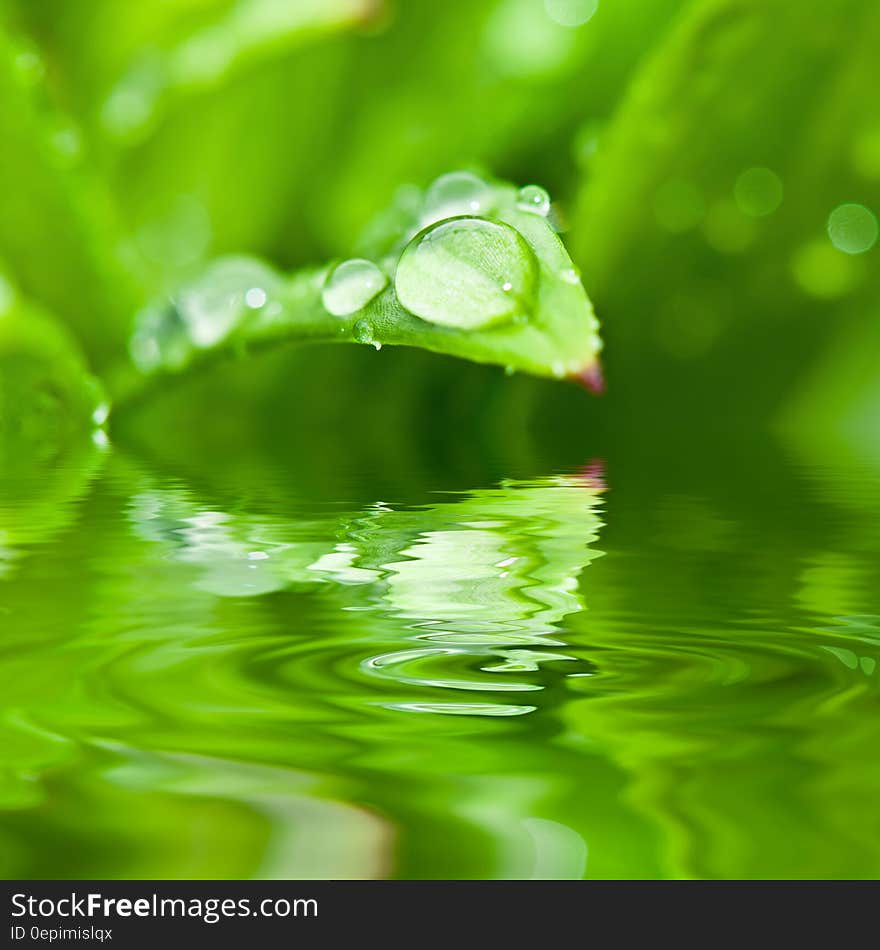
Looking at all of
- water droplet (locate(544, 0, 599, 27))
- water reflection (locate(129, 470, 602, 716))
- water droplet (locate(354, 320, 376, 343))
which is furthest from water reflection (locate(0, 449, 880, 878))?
water droplet (locate(544, 0, 599, 27))

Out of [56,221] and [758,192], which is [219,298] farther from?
[758,192]

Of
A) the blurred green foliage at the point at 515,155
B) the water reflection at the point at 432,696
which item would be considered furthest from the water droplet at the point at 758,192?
the water reflection at the point at 432,696

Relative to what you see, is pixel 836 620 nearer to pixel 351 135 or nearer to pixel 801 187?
pixel 801 187

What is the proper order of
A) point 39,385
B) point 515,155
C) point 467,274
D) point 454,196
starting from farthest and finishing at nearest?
point 515,155, point 39,385, point 454,196, point 467,274

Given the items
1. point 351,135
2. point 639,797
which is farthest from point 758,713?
point 351,135

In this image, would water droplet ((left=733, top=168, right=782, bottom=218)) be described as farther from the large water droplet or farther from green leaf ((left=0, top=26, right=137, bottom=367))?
green leaf ((left=0, top=26, right=137, bottom=367))

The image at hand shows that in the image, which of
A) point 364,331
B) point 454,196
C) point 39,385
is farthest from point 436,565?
point 39,385
